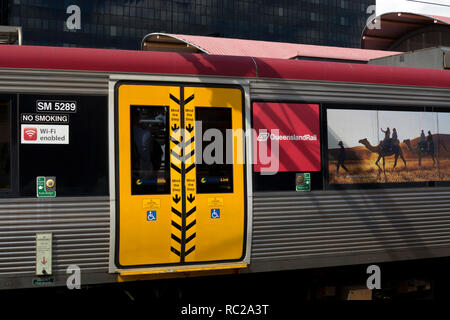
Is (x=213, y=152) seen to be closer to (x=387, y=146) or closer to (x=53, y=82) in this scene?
(x=53, y=82)

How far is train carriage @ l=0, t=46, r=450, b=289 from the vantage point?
610 cm

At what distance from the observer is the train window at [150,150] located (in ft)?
20.9

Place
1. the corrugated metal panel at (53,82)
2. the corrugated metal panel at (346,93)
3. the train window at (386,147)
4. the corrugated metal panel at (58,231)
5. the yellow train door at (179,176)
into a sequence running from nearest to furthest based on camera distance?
the corrugated metal panel at (58,231)
the corrugated metal panel at (53,82)
the yellow train door at (179,176)
the corrugated metal panel at (346,93)
the train window at (386,147)

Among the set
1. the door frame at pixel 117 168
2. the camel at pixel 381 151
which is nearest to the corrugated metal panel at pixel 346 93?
the door frame at pixel 117 168

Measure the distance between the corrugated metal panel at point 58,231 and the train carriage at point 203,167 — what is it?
12 mm

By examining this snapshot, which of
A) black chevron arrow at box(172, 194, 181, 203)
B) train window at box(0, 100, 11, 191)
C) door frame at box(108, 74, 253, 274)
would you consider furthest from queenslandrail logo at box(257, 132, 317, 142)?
train window at box(0, 100, 11, 191)

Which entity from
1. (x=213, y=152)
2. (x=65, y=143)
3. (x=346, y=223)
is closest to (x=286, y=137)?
(x=213, y=152)

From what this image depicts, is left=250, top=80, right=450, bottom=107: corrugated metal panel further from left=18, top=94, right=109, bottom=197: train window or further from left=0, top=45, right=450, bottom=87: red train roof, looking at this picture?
left=18, top=94, right=109, bottom=197: train window

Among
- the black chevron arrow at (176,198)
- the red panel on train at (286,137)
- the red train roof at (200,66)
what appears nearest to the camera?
the red train roof at (200,66)

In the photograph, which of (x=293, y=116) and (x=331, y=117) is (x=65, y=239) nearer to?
(x=293, y=116)

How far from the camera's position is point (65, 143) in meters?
6.22

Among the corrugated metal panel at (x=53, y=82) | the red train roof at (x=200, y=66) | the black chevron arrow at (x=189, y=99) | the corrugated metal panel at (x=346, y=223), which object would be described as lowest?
the corrugated metal panel at (x=346, y=223)

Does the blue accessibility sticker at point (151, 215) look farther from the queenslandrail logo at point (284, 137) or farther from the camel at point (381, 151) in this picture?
the camel at point (381, 151)

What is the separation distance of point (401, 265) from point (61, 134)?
16.9ft
